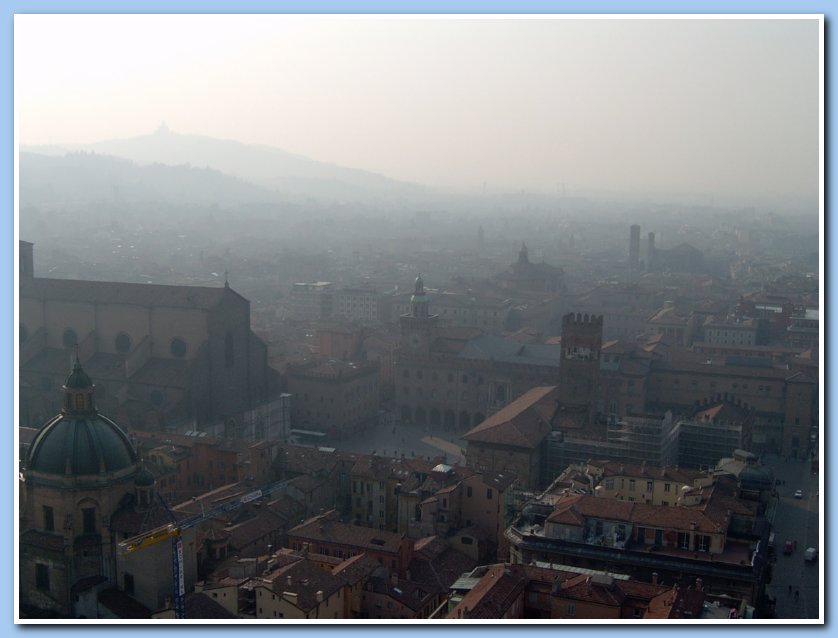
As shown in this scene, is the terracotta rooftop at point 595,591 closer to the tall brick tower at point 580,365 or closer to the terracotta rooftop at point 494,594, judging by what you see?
the terracotta rooftop at point 494,594

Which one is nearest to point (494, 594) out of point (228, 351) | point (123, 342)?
point (228, 351)

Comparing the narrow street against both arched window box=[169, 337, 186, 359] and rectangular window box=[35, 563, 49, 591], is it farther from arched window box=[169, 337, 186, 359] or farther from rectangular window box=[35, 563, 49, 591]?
arched window box=[169, 337, 186, 359]

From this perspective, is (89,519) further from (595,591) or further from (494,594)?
(595,591)

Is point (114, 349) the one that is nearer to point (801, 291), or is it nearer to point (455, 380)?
point (455, 380)

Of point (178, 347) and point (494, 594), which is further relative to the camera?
point (178, 347)

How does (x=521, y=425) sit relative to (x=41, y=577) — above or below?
above

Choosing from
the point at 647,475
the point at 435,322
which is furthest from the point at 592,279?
the point at 647,475

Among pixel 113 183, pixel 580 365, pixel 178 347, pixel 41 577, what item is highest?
pixel 113 183
